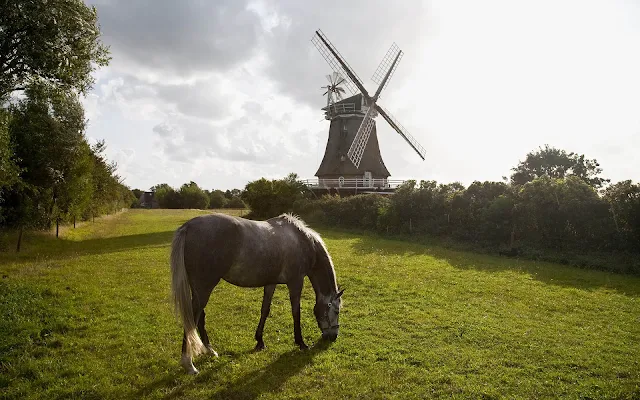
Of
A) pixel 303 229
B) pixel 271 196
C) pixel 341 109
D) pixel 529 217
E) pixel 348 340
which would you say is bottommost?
pixel 348 340

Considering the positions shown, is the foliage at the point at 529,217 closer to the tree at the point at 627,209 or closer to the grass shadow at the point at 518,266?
the tree at the point at 627,209

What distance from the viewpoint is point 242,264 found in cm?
711

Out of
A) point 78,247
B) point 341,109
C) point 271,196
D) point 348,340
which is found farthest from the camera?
point 341,109

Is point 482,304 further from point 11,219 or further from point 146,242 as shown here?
point 11,219

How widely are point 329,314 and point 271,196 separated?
32.5 m

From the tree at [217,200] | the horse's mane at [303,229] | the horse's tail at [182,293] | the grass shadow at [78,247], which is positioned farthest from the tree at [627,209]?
the tree at [217,200]

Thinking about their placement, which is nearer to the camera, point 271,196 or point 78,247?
point 78,247

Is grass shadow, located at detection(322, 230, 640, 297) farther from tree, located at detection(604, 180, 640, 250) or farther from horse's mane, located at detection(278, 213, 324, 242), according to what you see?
horse's mane, located at detection(278, 213, 324, 242)

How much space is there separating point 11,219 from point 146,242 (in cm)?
699

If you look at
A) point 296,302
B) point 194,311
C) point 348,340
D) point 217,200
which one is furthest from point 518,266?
point 217,200

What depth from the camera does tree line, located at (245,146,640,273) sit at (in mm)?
19531

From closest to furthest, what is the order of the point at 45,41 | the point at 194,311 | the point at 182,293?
the point at 182,293
the point at 194,311
the point at 45,41

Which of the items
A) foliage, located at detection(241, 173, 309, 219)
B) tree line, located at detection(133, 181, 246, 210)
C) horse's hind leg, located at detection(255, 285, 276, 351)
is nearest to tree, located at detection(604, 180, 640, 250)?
horse's hind leg, located at detection(255, 285, 276, 351)

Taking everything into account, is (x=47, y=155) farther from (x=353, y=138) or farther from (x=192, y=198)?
(x=192, y=198)
